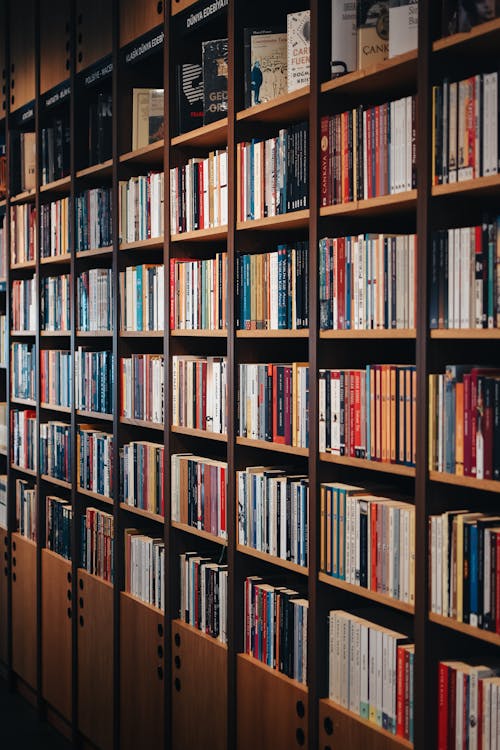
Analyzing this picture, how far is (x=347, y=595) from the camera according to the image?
9.87 feet

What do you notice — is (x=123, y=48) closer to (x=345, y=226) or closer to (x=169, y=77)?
(x=169, y=77)

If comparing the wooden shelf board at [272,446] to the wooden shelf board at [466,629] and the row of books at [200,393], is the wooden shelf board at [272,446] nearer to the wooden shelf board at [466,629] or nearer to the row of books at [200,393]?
the row of books at [200,393]

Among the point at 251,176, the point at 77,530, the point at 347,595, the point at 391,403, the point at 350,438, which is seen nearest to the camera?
the point at 391,403

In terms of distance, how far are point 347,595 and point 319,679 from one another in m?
0.25

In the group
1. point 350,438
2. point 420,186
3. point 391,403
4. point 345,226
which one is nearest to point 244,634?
point 350,438

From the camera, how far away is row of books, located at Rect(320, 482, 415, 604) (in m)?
2.60

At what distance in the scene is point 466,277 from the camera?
Result: 2.35 m

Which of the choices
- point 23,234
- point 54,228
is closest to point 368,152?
point 54,228

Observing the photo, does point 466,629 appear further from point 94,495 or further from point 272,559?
point 94,495

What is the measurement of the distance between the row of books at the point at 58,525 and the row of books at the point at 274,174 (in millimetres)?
2105

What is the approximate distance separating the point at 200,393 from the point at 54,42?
7.08 ft

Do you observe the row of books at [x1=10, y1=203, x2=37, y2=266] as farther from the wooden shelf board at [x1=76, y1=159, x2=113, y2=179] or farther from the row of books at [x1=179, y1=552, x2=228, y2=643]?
the row of books at [x1=179, y1=552, x2=228, y2=643]

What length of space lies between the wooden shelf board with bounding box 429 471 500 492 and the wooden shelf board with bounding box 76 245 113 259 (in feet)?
7.33

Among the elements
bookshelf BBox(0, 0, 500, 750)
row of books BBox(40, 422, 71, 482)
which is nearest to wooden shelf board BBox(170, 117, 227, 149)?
bookshelf BBox(0, 0, 500, 750)
